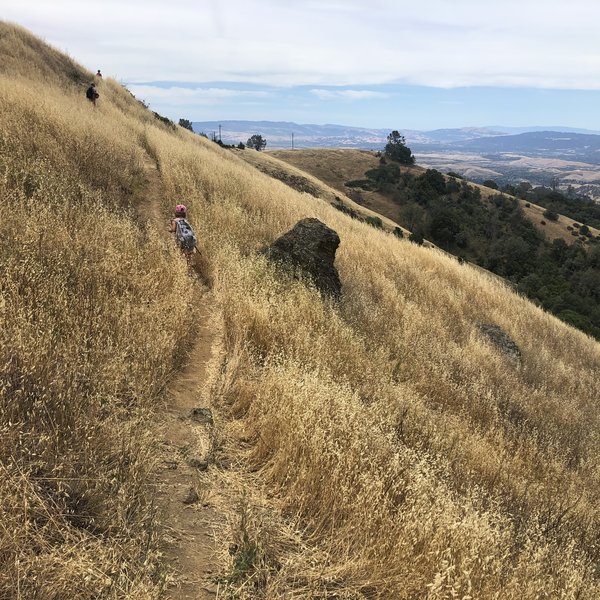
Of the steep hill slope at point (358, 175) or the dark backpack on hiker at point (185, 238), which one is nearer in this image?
the dark backpack on hiker at point (185, 238)

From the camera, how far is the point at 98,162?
8.44m

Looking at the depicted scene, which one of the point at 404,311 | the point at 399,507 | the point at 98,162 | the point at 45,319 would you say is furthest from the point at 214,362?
the point at 98,162

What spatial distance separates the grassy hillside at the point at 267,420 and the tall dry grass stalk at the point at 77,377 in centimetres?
2

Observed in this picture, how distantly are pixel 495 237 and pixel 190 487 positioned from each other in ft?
226

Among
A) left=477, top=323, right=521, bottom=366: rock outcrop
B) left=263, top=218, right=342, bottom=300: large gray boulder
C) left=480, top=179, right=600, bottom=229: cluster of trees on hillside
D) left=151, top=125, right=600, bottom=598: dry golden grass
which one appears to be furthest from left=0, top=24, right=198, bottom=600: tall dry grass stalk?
left=480, top=179, right=600, bottom=229: cluster of trees on hillside

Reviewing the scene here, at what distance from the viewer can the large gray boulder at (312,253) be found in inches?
305

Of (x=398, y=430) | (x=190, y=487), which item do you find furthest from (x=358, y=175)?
(x=190, y=487)

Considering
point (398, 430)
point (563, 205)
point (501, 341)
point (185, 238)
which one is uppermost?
point (563, 205)

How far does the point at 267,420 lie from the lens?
3.69 m

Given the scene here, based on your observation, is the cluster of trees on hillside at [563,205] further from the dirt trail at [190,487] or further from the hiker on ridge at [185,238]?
the dirt trail at [190,487]

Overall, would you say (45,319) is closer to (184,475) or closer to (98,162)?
(184,475)

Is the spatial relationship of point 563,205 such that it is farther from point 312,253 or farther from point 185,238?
point 185,238

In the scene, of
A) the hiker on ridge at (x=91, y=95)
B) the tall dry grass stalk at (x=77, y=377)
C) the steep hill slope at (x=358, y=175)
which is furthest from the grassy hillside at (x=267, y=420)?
the steep hill slope at (x=358, y=175)

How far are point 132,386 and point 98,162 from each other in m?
6.43
